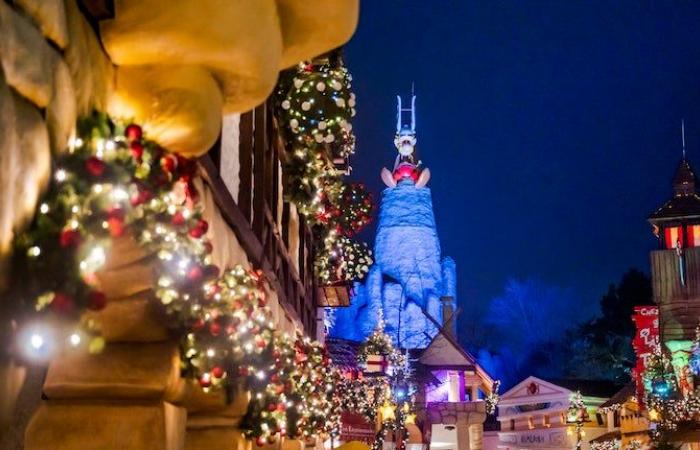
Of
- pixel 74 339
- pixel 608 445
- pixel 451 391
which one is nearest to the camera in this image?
pixel 74 339

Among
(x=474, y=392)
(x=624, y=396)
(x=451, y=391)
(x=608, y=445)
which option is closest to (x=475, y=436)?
(x=474, y=392)

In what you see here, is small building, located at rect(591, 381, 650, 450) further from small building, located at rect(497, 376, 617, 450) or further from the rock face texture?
the rock face texture

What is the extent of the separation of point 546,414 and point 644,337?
1725cm

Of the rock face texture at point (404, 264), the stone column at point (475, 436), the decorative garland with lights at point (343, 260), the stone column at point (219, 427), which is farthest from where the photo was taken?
the rock face texture at point (404, 264)

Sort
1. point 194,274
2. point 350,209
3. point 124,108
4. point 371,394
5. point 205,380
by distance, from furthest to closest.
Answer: point 371,394, point 350,209, point 205,380, point 194,274, point 124,108

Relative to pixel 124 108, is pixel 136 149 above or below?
below

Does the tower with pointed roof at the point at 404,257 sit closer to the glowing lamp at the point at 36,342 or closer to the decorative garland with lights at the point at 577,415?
the decorative garland with lights at the point at 577,415

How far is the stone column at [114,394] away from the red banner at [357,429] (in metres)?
26.4

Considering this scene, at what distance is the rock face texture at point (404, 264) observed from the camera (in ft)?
257

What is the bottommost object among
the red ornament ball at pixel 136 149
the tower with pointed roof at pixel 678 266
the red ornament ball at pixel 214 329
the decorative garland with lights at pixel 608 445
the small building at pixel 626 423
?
the decorative garland with lights at pixel 608 445

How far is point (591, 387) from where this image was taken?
197ft

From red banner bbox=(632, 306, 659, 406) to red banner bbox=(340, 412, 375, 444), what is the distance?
16.7 meters

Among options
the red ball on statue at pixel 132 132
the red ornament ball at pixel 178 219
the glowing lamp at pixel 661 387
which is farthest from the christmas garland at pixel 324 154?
the glowing lamp at pixel 661 387

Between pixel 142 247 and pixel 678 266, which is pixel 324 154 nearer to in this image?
pixel 142 247
